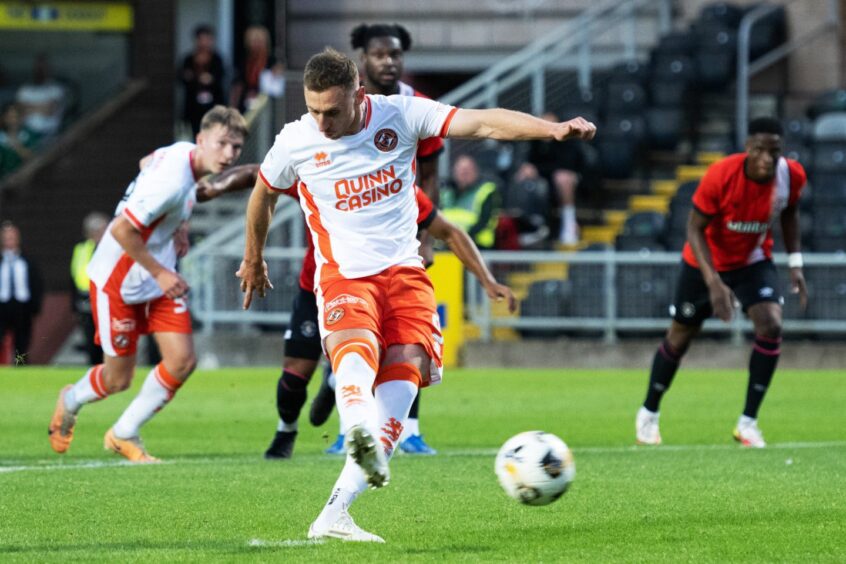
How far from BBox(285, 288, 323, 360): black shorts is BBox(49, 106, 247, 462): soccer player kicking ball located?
0.68 m

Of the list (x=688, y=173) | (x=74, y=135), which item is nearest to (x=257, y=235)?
(x=688, y=173)

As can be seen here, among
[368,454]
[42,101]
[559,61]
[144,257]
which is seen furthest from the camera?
[42,101]

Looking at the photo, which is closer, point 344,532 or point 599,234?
point 344,532

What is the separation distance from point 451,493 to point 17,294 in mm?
14640

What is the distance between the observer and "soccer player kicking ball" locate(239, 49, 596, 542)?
7.22 meters

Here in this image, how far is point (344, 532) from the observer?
6.95 meters

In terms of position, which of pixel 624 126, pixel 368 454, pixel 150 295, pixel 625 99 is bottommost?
pixel 368 454

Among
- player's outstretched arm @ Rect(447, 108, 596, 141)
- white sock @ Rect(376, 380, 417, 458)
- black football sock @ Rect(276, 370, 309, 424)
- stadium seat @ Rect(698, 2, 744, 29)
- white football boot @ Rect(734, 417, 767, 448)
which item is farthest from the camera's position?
stadium seat @ Rect(698, 2, 744, 29)

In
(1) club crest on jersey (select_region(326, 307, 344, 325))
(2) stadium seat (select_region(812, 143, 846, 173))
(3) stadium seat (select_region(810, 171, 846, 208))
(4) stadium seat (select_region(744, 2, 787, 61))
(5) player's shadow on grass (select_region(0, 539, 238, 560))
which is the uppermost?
(4) stadium seat (select_region(744, 2, 787, 61))

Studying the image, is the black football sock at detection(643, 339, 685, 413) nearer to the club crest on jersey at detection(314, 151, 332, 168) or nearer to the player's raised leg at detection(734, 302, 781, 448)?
the player's raised leg at detection(734, 302, 781, 448)

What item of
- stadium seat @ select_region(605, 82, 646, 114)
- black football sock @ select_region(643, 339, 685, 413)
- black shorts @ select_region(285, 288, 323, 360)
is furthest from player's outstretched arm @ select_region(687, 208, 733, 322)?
stadium seat @ select_region(605, 82, 646, 114)


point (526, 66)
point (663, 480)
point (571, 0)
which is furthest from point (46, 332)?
point (663, 480)

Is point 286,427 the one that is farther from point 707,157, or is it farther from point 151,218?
point 707,157

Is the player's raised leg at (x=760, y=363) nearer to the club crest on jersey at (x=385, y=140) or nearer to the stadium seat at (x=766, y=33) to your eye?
the club crest on jersey at (x=385, y=140)
